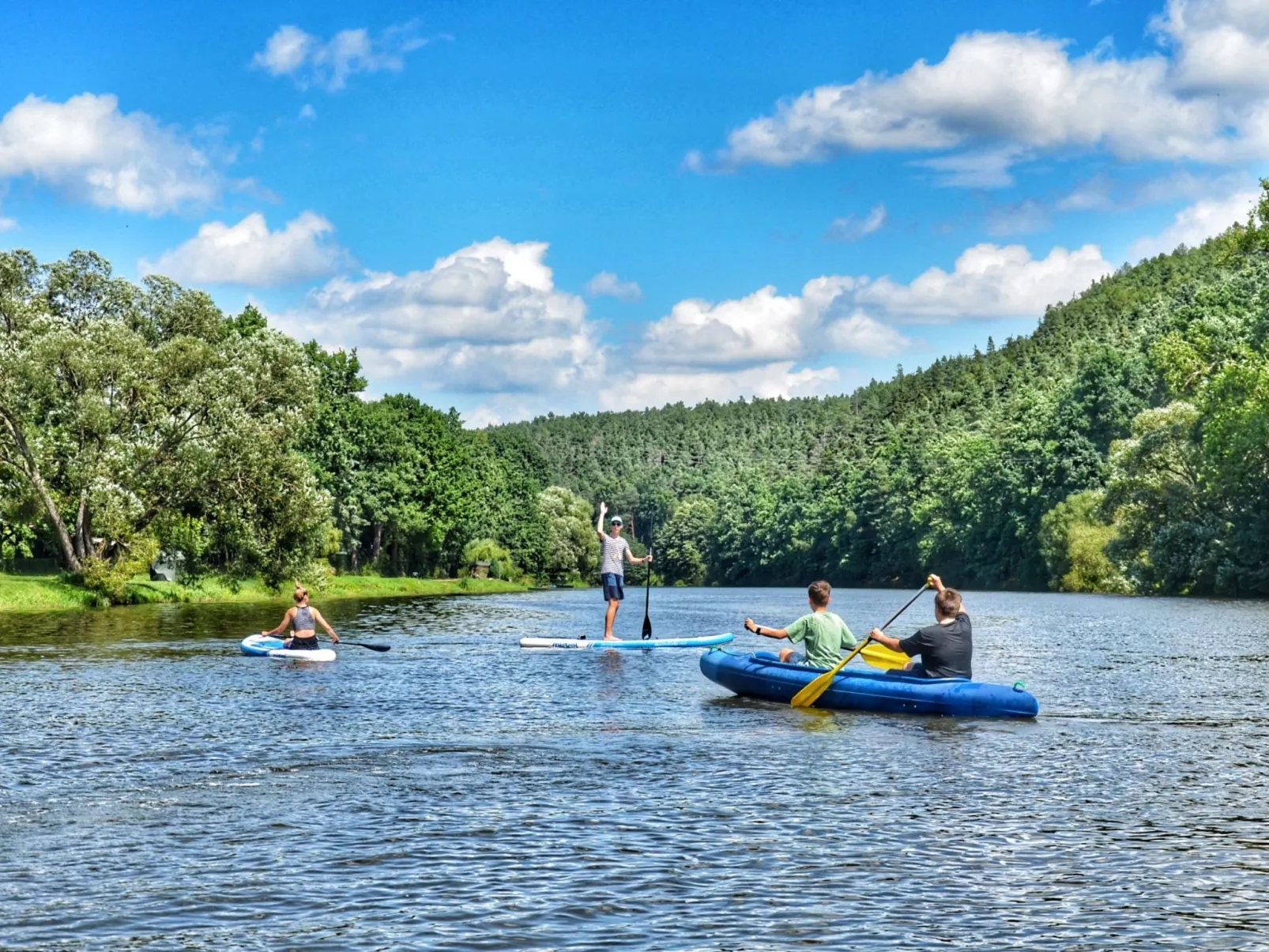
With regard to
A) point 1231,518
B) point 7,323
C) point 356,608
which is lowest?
point 356,608

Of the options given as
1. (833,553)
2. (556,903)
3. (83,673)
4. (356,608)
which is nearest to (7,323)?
(356,608)

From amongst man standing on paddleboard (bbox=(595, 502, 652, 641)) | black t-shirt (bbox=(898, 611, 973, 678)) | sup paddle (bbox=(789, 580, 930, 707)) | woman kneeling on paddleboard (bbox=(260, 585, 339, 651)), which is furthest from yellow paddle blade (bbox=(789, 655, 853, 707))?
woman kneeling on paddleboard (bbox=(260, 585, 339, 651))

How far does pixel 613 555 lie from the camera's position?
3178 centimetres

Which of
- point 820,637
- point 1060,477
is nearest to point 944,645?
point 820,637

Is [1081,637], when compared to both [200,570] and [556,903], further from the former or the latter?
[200,570]

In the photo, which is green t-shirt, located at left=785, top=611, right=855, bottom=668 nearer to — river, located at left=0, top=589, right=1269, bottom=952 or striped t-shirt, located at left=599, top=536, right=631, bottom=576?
river, located at left=0, top=589, right=1269, bottom=952

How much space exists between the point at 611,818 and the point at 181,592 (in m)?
53.1

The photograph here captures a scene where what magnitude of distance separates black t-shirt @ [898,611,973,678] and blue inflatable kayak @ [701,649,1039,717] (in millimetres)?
259

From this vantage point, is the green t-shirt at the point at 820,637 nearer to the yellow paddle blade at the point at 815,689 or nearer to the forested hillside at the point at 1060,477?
the yellow paddle blade at the point at 815,689

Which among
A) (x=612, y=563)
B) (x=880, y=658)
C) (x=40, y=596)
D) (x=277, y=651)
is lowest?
(x=277, y=651)

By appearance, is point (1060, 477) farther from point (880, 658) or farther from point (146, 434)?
point (880, 658)

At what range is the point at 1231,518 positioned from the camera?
74.4 metres

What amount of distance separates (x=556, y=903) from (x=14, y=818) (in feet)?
18.7

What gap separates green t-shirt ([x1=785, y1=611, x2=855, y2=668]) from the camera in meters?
22.4
